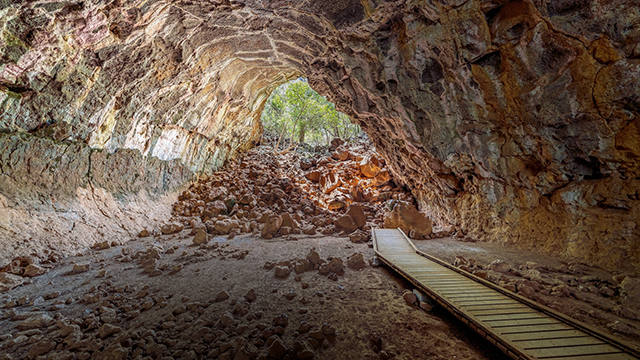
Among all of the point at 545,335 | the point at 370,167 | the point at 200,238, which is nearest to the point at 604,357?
the point at 545,335

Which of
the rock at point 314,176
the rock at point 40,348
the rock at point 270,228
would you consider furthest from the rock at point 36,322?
the rock at point 314,176

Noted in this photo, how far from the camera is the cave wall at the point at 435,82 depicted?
3900 millimetres

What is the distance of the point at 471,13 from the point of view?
4941 millimetres

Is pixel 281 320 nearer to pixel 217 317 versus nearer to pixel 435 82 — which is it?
pixel 217 317

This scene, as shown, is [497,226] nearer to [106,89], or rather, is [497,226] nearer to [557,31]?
[557,31]

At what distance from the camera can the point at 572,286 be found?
3389 mm

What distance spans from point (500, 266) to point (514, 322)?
2.12m

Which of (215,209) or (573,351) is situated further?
(215,209)

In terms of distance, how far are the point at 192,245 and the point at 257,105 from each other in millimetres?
9329

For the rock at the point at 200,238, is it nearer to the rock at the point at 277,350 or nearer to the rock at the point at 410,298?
the rock at the point at 277,350

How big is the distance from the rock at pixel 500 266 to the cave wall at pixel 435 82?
4.14ft

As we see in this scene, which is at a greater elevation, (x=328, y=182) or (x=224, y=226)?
(x=328, y=182)

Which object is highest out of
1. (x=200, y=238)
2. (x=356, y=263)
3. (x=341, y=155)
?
(x=341, y=155)

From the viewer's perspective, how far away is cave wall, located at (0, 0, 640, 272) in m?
3.90
